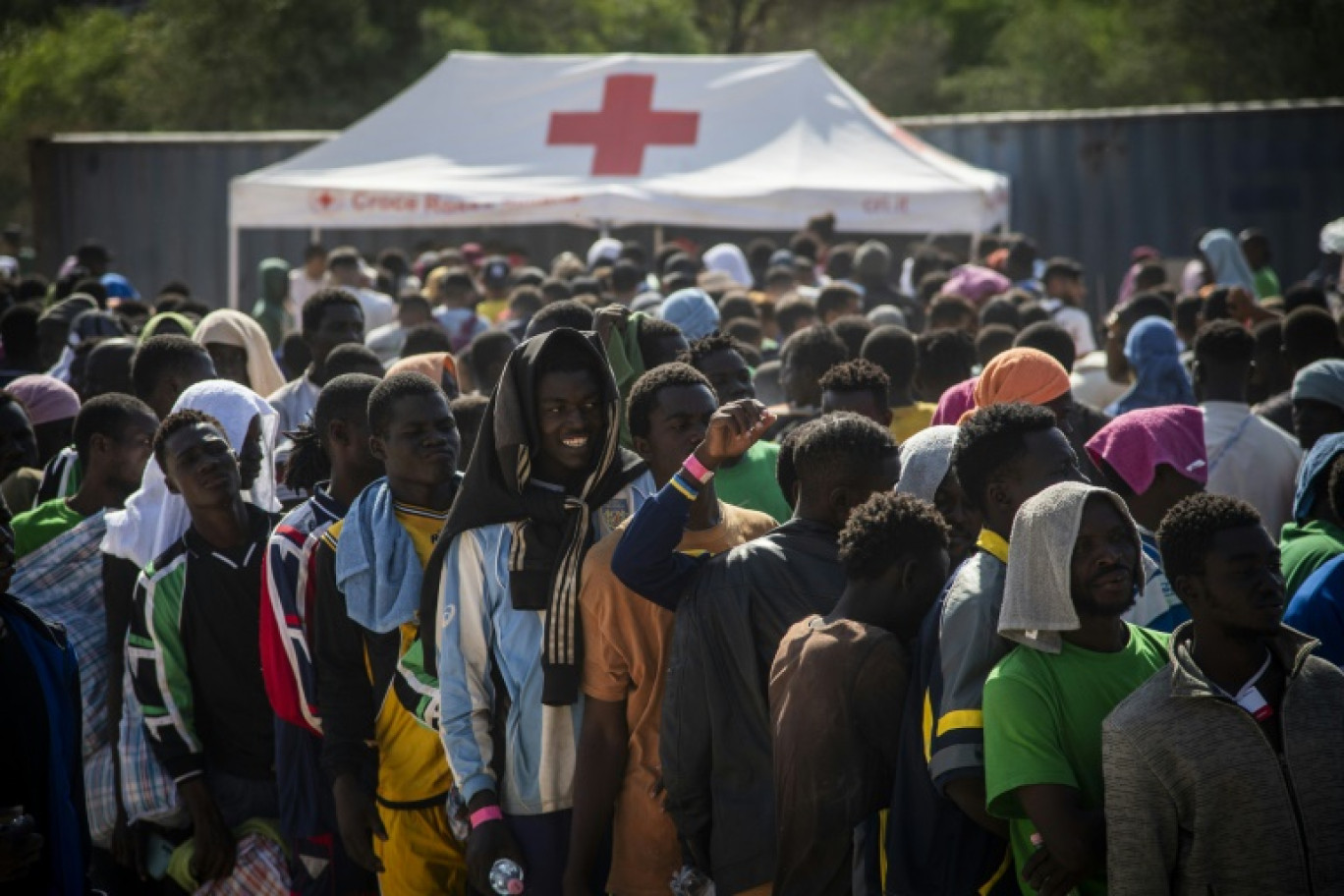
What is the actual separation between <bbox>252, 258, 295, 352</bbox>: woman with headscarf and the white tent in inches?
42.2

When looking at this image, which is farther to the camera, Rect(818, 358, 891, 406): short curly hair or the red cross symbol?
the red cross symbol

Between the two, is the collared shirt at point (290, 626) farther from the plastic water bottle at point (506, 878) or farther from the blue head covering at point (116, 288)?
the blue head covering at point (116, 288)

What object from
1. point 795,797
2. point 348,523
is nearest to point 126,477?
point 348,523

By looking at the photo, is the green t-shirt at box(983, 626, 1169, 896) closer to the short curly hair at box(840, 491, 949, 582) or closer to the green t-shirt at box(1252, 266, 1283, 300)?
the short curly hair at box(840, 491, 949, 582)

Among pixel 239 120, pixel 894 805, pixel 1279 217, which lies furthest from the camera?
pixel 239 120

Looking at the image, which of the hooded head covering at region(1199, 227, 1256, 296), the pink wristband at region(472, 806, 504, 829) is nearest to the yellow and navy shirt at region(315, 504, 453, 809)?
the pink wristband at region(472, 806, 504, 829)

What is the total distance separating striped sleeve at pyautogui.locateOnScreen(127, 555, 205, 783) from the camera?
455 cm

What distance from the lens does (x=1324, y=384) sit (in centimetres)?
569

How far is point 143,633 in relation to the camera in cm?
462

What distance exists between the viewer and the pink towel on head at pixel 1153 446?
4578 mm

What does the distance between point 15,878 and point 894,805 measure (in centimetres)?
196

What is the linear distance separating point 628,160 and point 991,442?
1137 cm

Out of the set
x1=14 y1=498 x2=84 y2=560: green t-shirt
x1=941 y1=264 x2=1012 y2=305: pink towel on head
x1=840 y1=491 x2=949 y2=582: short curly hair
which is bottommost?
x1=14 y1=498 x2=84 y2=560: green t-shirt

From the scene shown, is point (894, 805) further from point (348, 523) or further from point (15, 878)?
point (15, 878)
